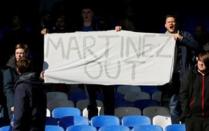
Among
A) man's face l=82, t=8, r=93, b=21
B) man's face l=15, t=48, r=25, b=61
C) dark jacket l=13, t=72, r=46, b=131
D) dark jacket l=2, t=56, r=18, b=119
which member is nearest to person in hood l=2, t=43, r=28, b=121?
dark jacket l=2, t=56, r=18, b=119

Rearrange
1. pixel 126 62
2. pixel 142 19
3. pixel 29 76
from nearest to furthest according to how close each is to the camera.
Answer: pixel 29 76 < pixel 126 62 < pixel 142 19

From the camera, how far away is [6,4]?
14.4 metres

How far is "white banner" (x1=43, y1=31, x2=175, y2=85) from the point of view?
34.2 ft

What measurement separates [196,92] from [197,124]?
449mm

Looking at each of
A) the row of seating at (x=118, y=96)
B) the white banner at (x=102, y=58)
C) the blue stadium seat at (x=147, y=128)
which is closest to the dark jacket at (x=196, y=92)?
the blue stadium seat at (x=147, y=128)

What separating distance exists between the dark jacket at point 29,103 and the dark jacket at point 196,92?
1.94 m

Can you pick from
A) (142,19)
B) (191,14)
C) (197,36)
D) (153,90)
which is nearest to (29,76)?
(153,90)

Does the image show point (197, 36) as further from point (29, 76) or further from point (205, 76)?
point (29, 76)

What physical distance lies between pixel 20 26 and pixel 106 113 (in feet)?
6.85

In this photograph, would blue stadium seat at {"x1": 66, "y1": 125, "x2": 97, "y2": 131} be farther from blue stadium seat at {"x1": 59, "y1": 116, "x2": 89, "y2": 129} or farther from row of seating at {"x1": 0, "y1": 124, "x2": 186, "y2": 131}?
blue stadium seat at {"x1": 59, "y1": 116, "x2": 89, "y2": 129}

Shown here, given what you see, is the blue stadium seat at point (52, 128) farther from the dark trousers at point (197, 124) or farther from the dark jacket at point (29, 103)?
the dark trousers at point (197, 124)

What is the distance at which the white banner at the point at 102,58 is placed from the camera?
10.4 meters

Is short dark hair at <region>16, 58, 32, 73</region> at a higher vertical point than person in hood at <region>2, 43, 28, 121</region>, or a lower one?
higher

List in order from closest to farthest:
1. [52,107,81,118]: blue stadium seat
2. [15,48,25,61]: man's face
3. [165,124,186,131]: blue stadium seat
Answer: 1. [15,48,25,61]: man's face
2. [165,124,186,131]: blue stadium seat
3. [52,107,81,118]: blue stadium seat
